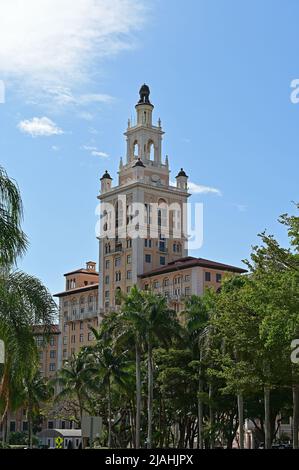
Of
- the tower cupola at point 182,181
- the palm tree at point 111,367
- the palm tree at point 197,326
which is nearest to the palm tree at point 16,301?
the palm tree at point 197,326

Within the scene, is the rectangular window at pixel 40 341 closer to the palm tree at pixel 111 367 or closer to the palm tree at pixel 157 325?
the palm tree at pixel 157 325

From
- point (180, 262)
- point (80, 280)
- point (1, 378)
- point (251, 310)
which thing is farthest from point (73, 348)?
point (1, 378)

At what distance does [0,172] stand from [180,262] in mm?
98603

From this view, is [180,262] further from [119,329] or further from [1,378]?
[1,378]

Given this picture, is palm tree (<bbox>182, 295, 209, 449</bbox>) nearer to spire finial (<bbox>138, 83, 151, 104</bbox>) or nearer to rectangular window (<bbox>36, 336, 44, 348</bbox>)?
rectangular window (<bbox>36, 336, 44, 348</bbox>)

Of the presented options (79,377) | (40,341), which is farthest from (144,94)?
(40,341)

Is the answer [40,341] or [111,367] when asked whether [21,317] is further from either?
[111,367]

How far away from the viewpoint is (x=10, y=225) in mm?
23656

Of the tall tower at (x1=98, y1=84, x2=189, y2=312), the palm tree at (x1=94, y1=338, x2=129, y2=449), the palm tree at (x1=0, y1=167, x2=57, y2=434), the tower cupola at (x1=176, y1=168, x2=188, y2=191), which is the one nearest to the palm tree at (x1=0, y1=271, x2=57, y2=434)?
the palm tree at (x1=0, y1=167, x2=57, y2=434)

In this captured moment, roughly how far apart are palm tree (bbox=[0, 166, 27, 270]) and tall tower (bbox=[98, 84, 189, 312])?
100400mm

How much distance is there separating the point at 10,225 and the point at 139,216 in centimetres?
10429

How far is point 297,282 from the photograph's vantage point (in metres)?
35.7

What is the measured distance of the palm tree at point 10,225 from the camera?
2352cm

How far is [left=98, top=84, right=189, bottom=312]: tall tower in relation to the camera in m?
126
